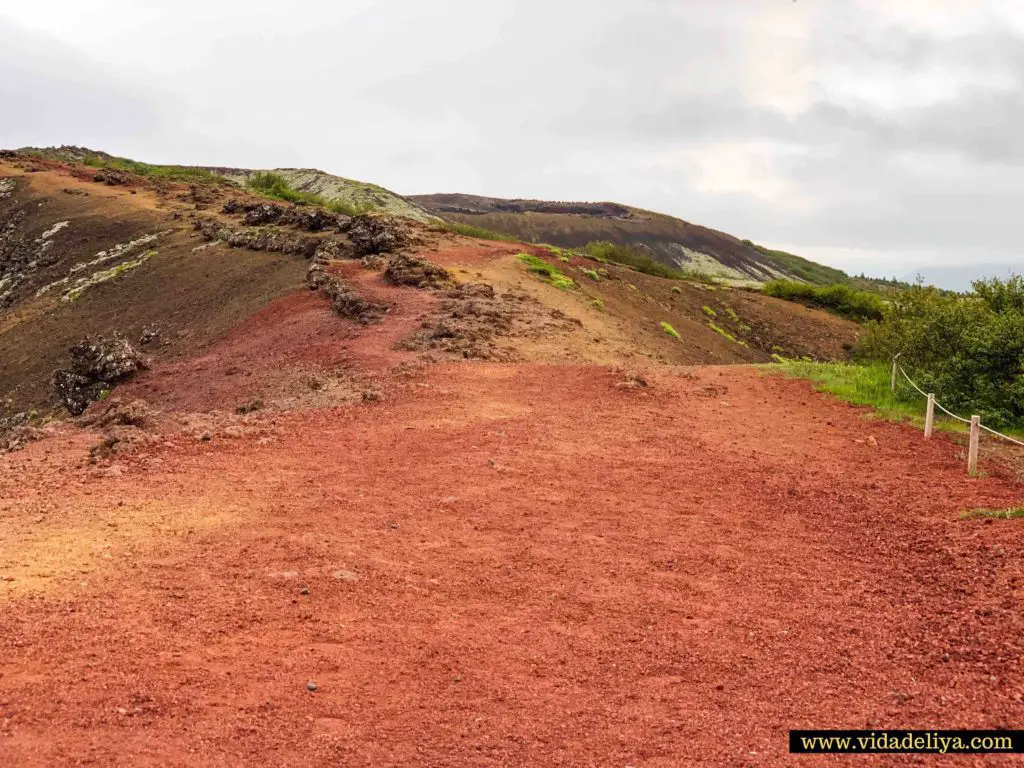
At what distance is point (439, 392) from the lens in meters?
13.4

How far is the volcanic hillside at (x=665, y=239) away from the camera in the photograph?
77250mm

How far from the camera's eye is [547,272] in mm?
23969

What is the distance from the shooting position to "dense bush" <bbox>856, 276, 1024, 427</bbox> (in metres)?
11.9

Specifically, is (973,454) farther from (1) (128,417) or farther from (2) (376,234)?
(2) (376,234)

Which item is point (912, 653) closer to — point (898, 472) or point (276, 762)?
point (276, 762)

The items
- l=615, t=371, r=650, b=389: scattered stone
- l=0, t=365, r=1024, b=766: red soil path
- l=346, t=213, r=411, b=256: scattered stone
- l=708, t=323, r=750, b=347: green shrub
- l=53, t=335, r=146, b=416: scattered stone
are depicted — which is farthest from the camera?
l=708, t=323, r=750, b=347: green shrub

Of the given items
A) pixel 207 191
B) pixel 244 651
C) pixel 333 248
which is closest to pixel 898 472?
pixel 244 651

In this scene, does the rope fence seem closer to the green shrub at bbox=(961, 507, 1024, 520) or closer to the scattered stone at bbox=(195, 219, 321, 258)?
the green shrub at bbox=(961, 507, 1024, 520)

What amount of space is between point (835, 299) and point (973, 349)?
2610 centimetres

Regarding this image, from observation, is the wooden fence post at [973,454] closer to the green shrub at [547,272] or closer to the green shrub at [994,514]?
the green shrub at [994,514]

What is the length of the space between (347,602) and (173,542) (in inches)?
80.9

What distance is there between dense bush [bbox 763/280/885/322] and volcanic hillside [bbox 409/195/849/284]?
3517cm

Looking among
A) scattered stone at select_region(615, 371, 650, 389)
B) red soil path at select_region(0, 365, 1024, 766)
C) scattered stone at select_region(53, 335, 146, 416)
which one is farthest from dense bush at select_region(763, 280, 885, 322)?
scattered stone at select_region(53, 335, 146, 416)

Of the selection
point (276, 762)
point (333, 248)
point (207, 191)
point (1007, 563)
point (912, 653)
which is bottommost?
point (276, 762)
